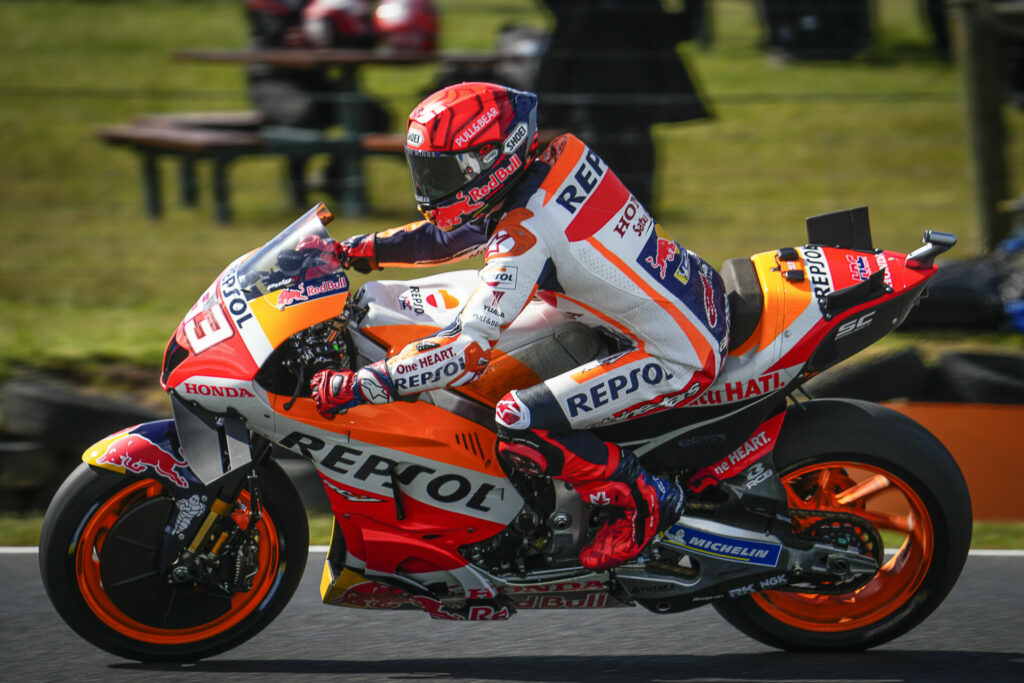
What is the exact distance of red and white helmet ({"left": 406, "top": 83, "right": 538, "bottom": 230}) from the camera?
3.50 metres

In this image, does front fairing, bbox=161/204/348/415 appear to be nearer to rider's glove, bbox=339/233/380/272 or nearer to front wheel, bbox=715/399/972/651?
rider's glove, bbox=339/233/380/272

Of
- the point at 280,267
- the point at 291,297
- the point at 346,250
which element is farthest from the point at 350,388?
the point at 346,250

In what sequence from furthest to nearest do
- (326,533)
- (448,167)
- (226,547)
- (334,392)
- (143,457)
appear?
(326,533) → (226,547) → (143,457) → (448,167) → (334,392)

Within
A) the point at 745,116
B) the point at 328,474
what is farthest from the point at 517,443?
the point at 745,116

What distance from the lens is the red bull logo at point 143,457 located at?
362 centimetres

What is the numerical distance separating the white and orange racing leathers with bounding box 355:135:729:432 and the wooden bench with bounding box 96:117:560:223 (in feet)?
20.3

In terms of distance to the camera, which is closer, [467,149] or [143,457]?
[467,149]

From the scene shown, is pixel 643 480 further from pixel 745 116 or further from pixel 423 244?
pixel 745 116

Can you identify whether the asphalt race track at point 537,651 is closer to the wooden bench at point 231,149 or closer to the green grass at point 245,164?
the green grass at point 245,164

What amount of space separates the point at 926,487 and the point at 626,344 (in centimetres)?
97

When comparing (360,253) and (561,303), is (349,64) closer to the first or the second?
(360,253)

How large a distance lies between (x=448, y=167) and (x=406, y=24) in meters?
7.86

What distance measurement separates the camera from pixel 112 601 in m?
3.79

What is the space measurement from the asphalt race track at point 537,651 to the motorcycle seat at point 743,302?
0.98 meters
